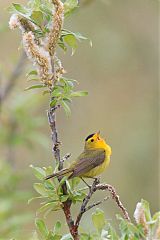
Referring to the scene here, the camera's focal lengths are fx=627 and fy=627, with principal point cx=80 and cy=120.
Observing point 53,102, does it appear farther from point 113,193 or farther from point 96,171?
point 96,171

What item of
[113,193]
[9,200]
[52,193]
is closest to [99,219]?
[113,193]

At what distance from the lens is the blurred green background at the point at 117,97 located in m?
7.27

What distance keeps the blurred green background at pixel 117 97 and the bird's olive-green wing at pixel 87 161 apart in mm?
3947

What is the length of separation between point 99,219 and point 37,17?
0.64m

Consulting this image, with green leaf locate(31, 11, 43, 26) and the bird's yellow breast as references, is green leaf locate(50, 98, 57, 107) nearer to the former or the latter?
green leaf locate(31, 11, 43, 26)

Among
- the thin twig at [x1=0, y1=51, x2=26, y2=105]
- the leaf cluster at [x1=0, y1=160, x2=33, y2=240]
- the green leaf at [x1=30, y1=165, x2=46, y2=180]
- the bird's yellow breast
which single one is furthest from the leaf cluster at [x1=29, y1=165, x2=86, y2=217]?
the thin twig at [x1=0, y1=51, x2=26, y2=105]

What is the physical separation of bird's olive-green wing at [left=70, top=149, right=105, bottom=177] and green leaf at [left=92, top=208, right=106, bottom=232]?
0.96ft

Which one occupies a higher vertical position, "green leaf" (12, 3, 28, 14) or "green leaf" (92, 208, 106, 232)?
"green leaf" (12, 3, 28, 14)

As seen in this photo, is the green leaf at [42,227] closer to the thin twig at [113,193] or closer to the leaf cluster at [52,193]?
Result: the leaf cluster at [52,193]

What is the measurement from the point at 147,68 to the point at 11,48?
1.84m

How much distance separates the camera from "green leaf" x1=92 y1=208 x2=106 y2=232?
5.60 ft

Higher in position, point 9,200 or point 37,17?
point 37,17

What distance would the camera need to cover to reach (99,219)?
171cm

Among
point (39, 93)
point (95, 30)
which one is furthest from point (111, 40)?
point (39, 93)
